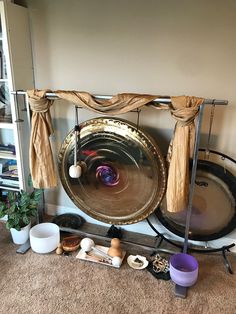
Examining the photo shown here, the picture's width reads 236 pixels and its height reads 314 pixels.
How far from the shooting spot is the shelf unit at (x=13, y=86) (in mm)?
1954

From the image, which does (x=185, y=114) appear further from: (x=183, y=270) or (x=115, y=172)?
(x=183, y=270)

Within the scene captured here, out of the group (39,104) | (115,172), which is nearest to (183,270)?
(115,172)

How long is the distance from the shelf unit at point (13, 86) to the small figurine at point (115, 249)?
34.6 inches

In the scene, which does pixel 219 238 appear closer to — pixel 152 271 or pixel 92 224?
pixel 152 271

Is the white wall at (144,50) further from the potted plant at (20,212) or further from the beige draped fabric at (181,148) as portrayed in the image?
the potted plant at (20,212)

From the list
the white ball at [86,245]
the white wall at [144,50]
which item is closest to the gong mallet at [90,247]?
the white ball at [86,245]

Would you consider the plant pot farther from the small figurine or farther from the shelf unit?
the small figurine

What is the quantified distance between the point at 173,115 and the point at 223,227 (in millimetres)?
949

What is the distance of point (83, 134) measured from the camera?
2059 mm

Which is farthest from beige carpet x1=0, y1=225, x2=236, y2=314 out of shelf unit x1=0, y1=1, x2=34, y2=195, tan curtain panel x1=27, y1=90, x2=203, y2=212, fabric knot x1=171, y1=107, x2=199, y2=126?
fabric knot x1=171, y1=107, x2=199, y2=126

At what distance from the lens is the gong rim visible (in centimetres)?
193

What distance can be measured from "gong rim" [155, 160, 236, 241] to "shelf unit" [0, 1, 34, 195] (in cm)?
120

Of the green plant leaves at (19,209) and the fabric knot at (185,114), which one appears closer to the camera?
the fabric knot at (185,114)

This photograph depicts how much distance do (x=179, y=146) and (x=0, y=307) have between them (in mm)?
1415
